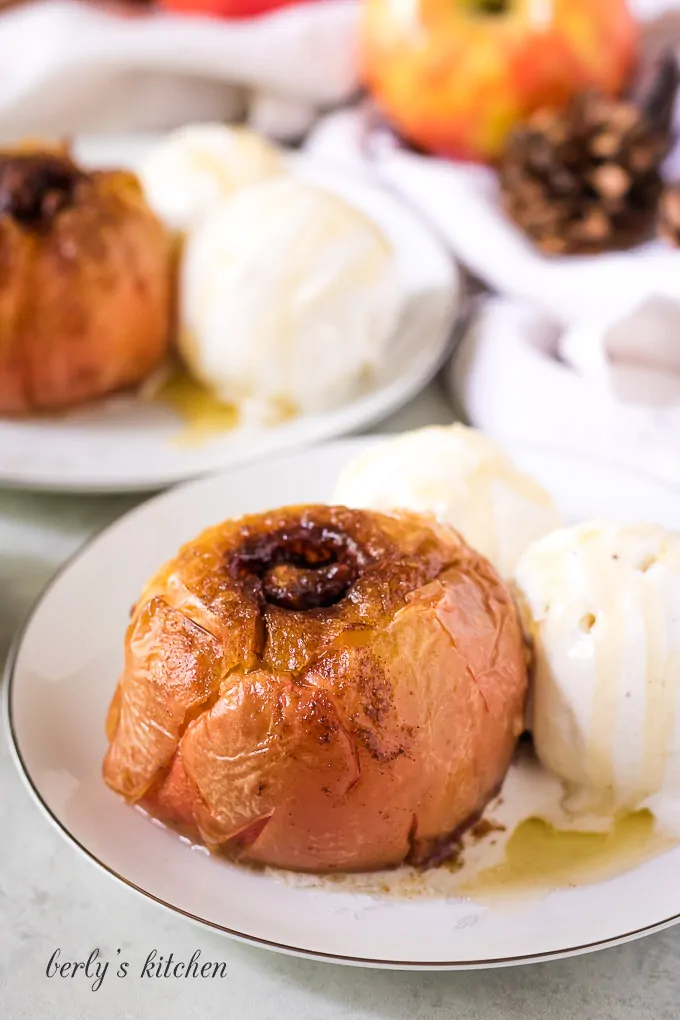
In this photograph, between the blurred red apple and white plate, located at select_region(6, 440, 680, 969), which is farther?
the blurred red apple

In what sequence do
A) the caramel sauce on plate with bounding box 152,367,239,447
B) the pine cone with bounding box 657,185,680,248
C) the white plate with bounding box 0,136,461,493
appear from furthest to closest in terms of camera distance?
the pine cone with bounding box 657,185,680,248 < the caramel sauce on plate with bounding box 152,367,239,447 < the white plate with bounding box 0,136,461,493

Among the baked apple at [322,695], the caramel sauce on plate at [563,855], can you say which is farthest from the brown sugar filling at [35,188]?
the caramel sauce on plate at [563,855]

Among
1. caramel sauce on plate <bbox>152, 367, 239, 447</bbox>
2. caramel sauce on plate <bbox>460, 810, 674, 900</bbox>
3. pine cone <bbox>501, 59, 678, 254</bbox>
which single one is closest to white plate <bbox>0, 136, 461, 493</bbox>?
caramel sauce on plate <bbox>152, 367, 239, 447</bbox>

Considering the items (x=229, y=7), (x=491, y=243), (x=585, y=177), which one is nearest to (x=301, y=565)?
(x=491, y=243)

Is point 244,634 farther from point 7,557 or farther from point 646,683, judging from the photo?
point 7,557

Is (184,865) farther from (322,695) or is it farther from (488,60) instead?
(488,60)

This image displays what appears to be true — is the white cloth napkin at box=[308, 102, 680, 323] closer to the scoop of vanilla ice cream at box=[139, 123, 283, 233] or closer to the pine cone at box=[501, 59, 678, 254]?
the pine cone at box=[501, 59, 678, 254]
